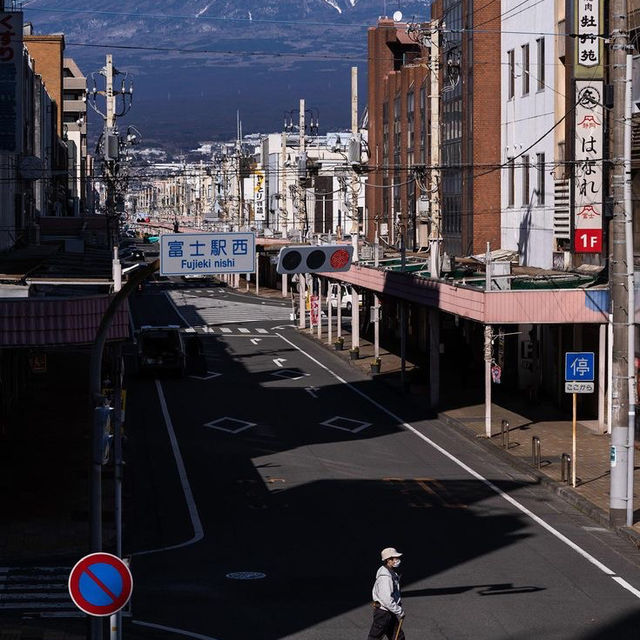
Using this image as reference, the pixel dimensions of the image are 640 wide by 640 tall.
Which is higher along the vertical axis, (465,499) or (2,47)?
Result: (2,47)

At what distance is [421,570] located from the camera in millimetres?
23359

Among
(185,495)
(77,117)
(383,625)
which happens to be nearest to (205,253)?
(383,625)

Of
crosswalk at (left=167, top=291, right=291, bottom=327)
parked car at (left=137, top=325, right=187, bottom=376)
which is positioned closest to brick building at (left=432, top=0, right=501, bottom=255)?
parked car at (left=137, top=325, right=187, bottom=376)

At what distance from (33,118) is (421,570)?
50.5 metres

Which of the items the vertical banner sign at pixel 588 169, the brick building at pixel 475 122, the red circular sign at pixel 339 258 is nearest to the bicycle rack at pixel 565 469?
the vertical banner sign at pixel 588 169

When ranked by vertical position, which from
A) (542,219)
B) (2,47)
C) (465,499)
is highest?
(2,47)

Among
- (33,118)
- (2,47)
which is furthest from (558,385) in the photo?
(33,118)

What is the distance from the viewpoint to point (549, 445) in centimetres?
3725

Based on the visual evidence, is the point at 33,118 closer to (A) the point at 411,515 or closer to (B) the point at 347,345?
(B) the point at 347,345

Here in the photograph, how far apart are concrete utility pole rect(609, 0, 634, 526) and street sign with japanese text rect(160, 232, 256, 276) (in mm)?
11807

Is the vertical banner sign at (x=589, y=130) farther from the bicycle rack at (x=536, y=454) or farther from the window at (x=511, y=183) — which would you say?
the window at (x=511, y=183)

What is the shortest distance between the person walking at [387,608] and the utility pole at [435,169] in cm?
2857

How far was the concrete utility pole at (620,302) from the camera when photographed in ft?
87.5

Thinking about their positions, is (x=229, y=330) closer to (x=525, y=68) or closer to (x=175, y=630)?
(x=525, y=68)
